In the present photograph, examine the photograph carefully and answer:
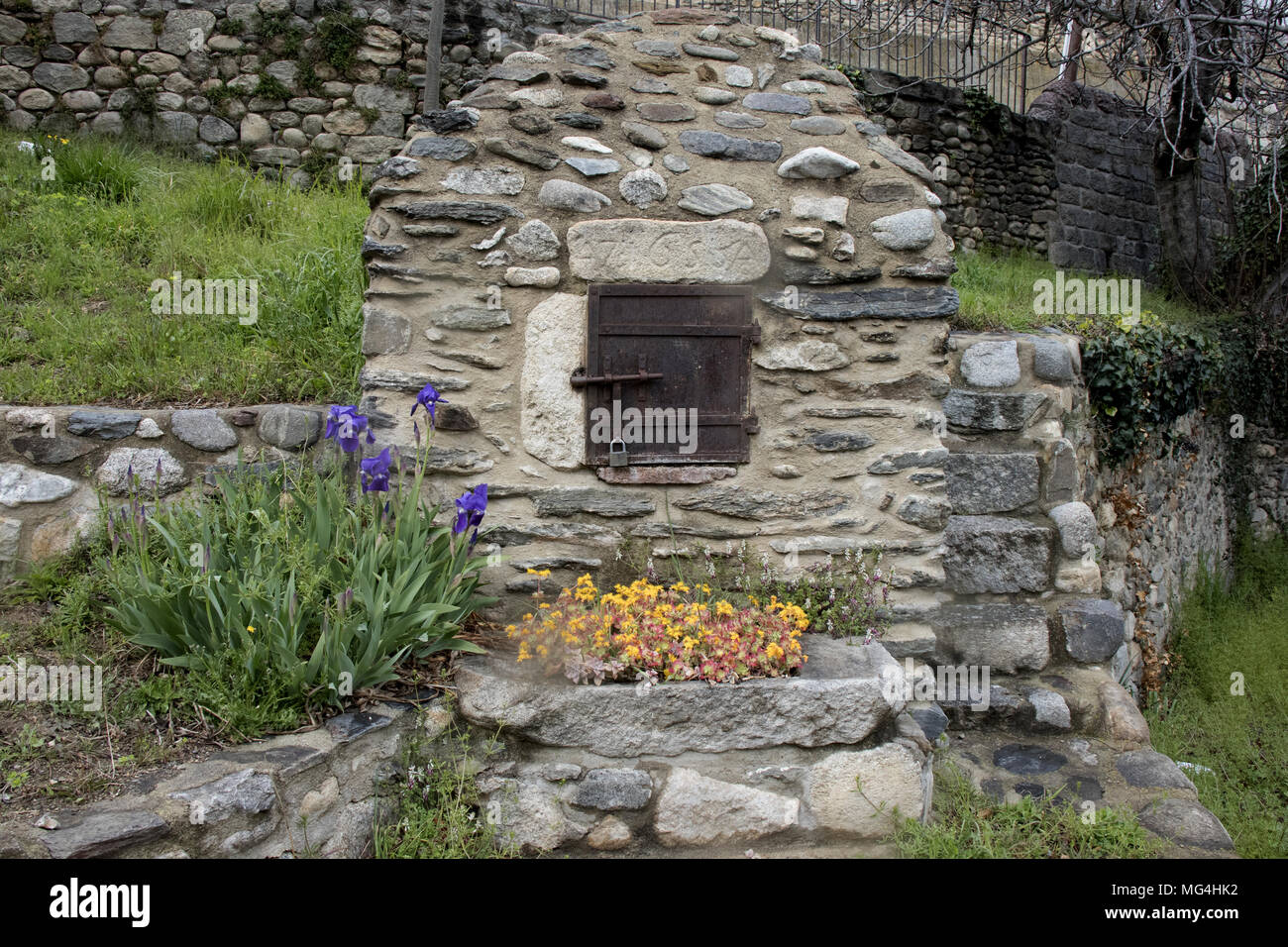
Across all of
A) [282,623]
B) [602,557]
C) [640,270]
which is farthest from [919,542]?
[282,623]

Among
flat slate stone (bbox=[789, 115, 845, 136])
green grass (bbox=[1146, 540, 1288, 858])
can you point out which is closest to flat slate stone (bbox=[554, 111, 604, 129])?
flat slate stone (bbox=[789, 115, 845, 136])

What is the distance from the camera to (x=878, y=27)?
372 inches

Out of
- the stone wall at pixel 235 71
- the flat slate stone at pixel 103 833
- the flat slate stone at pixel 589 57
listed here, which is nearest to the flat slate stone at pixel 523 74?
the flat slate stone at pixel 589 57

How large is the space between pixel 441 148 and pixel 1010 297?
180 inches

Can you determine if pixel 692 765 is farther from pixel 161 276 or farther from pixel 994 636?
pixel 161 276

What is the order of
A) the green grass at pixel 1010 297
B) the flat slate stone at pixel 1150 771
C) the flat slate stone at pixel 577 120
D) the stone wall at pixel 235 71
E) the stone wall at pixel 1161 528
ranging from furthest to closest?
the stone wall at pixel 235 71, the green grass at pixel 1010 297, the stone wall at pixel 1161 528, the flat slate stone at pixel 577 120, the flat slate stone at pixel 1150 771

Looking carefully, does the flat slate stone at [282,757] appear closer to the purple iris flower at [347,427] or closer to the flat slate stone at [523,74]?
the purple iris flower at [347,427]

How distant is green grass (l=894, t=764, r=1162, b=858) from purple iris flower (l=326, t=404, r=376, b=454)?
2.26 m

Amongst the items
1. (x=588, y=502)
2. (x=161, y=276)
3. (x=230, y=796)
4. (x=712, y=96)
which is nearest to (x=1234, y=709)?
(x=588, y=502)

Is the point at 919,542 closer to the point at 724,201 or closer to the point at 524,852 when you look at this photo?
the point at 724,201

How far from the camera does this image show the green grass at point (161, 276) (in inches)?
153

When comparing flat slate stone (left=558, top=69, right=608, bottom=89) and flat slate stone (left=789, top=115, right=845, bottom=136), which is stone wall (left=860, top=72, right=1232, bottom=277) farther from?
flat slate stone (left=558, top=69, right=608, bottom=89)

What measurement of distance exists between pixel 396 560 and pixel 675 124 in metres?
2.17

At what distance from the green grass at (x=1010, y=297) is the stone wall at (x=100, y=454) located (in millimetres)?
3782
